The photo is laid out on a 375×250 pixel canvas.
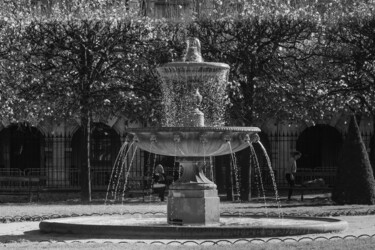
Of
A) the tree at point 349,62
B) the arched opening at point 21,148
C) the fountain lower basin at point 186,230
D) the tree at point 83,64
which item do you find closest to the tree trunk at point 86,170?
the tree at point 83,64

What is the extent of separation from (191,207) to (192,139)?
1219 mm

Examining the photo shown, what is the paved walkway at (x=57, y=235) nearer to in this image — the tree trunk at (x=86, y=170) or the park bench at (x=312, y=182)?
the tree trunk at (x=86, y=170)

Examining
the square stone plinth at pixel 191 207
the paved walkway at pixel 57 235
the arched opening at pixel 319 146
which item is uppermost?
the arched opening at pixel 319 146

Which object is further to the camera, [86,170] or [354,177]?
[86,170]

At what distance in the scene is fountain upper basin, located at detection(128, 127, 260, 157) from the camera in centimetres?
1747

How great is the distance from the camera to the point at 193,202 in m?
18.0

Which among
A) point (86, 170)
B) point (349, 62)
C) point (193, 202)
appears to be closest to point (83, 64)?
point (86, 170)

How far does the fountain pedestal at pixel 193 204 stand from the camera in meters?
17.9

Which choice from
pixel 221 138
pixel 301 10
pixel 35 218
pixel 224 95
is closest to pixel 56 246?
pixel 221 138

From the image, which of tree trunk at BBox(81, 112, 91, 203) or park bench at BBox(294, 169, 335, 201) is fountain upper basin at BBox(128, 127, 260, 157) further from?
tree trunk at BBox(81, 112, 91, 203)

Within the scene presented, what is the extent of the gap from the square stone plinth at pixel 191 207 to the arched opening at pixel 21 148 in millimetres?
27165

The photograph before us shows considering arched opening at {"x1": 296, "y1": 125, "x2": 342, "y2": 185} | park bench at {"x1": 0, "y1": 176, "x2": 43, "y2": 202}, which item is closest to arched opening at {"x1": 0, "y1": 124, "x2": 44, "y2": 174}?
park bench at {"x1": 0, "y1": 176, "x2": 43, "y2": 202}

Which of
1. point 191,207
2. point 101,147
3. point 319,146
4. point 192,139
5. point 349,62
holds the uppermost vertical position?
point 349,62

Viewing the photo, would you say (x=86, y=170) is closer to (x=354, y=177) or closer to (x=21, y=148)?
(x=354, y=177)
